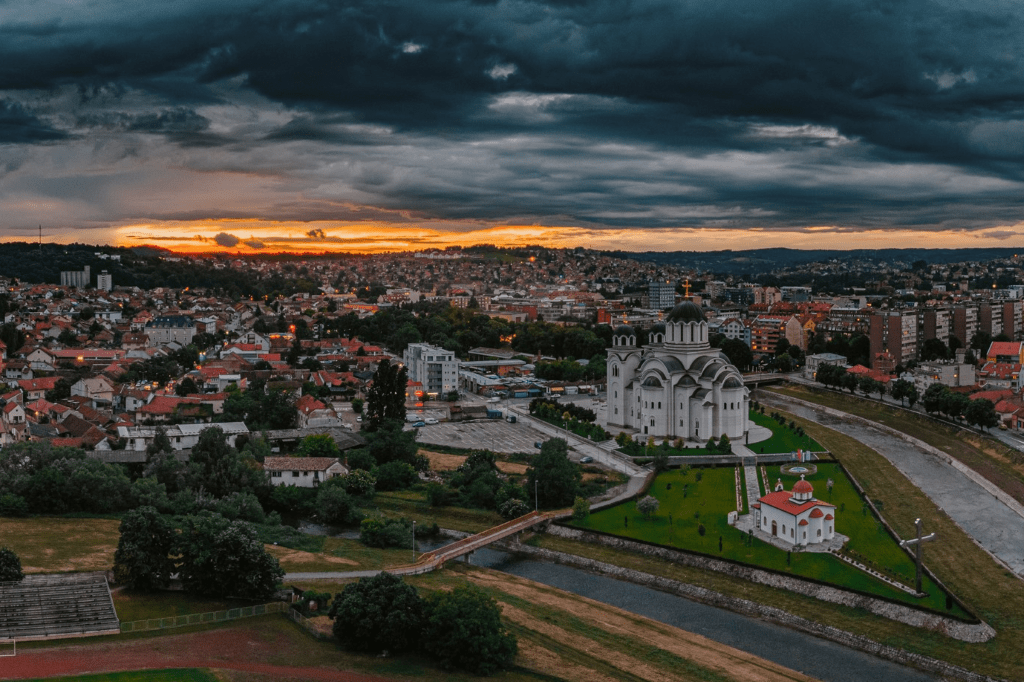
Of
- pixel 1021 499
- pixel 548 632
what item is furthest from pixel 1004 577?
pixel 548 632

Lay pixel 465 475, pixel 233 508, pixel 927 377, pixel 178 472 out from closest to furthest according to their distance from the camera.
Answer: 1. pixel 233 508
2. pixel 178 472
3. pixel 465 475
4. pixel 927 377

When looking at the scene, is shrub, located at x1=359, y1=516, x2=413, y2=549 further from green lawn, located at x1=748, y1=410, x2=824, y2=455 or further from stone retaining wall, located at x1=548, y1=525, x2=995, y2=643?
green lawn, located at x1=748, y1=410, x2=824, y2=455

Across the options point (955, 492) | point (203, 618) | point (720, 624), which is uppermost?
point (203, 618)

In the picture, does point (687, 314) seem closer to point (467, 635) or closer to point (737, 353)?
point (737, 353)

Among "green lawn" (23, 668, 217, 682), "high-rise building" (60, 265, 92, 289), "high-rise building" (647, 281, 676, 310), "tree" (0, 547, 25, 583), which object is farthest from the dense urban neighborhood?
"high-rise building" (647, 281, 676, 310)

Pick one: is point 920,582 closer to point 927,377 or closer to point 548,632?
point 548,632

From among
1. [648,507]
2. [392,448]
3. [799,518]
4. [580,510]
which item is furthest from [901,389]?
[392,448]

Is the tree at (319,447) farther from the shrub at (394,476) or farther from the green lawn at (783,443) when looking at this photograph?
the green lawn at (783,443)
